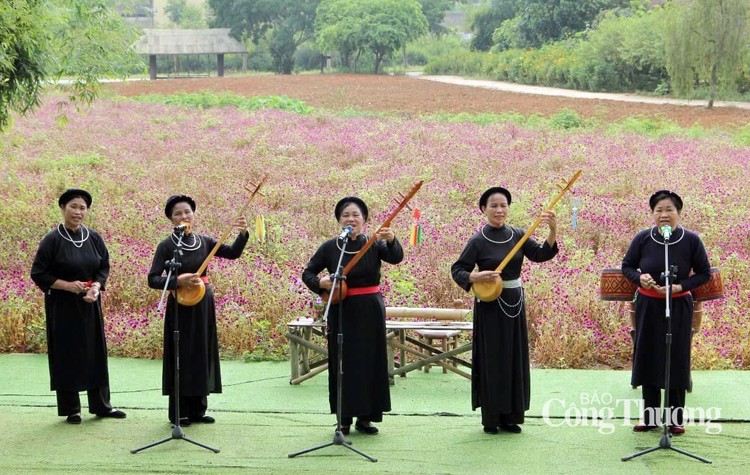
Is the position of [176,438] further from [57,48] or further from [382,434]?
[57,48]

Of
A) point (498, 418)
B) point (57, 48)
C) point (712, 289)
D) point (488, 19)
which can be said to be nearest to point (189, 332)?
point (498, 418)

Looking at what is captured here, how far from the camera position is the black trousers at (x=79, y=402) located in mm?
7562

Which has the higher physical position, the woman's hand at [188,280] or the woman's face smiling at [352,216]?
the woman's face smiling at [352,216]

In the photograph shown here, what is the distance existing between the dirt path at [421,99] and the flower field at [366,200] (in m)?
4.55

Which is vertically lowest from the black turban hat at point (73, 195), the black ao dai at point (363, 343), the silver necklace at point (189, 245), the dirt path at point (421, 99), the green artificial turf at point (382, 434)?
the green artificial turf at point (382, 434)

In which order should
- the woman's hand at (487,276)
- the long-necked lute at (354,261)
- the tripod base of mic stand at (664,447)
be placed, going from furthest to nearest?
the woman's hand at (487,276)
the long-necked lute at (354,261)
the tripod base of mic stand at (664,447)

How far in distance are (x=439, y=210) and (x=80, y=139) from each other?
11.8 m

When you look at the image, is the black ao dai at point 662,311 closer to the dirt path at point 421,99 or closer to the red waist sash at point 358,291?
the red waist sash at point 358,291

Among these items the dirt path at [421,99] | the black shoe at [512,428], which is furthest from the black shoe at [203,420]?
the dirt path at [421,99]

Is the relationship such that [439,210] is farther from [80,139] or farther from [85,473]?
[80,139]

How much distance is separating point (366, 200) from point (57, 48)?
190 inches

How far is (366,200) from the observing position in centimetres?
1527

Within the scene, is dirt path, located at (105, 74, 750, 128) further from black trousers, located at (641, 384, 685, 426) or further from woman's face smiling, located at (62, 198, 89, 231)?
woman's face smiling, located at (62, 198, 89, 231)

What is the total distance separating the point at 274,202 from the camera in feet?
52.3
